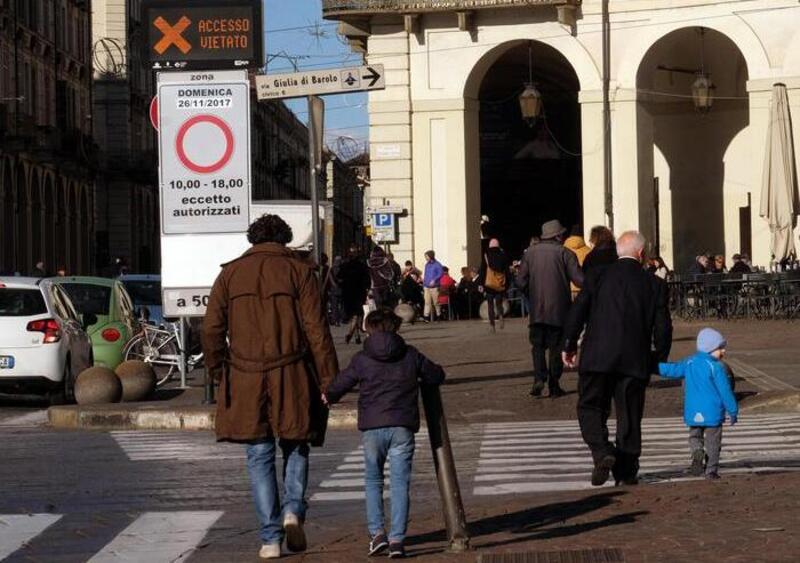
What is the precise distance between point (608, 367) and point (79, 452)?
5900 mm

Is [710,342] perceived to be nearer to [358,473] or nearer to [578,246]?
[358,473]

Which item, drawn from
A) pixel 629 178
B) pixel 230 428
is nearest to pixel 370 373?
pixel 230 428

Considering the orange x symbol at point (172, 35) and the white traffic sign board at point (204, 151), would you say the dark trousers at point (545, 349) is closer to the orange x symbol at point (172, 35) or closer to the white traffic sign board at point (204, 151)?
the white traffic sign board at point (204, 151)

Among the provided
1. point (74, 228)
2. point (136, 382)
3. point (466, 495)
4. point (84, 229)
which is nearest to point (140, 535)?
point (466, 495)

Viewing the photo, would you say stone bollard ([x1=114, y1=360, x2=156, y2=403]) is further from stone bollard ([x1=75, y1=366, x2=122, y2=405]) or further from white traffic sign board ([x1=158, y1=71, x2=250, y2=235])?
white traffic sign board ([x1=158, y1=71, x2=250, y2=235])

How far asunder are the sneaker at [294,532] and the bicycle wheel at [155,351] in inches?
687

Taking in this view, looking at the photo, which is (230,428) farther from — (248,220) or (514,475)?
(248,220)

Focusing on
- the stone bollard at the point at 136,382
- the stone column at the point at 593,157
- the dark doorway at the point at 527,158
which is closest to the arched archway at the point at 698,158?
the stone column at the point at 593,157

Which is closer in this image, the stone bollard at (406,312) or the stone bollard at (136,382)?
the stone bollard at (136,382)

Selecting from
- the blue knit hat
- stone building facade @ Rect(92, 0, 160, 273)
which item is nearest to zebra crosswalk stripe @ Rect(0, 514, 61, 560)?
the blue knit hat

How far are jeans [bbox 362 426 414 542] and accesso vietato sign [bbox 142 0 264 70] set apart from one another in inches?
350

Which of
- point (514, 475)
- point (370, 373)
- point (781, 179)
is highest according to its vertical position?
point (781, 179)

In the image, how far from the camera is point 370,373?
9.78 m

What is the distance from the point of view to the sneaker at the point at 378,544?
9.67m
